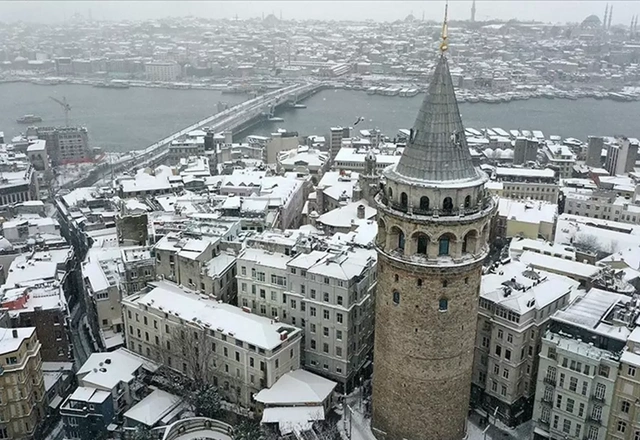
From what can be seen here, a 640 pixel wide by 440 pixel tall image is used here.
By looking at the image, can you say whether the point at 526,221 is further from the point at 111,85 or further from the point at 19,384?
the point at 111,85

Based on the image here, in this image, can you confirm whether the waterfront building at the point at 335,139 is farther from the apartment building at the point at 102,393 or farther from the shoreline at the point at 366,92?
the shoreline at the point at 366,92

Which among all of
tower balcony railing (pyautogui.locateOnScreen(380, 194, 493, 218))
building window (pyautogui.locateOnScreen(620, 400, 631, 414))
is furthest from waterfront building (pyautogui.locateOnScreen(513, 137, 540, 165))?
tower balcony railing (pyautogui.locateOnScreen(380, 194, 493, 218))

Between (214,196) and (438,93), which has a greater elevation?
(438,93)

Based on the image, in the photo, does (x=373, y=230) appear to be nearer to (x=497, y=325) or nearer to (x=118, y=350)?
(x=497, y=325)

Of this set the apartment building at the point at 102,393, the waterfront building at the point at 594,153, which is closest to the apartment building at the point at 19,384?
the apartment building at the point at 102,393

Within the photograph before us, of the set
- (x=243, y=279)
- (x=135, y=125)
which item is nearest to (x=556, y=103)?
(x=135, y=125)

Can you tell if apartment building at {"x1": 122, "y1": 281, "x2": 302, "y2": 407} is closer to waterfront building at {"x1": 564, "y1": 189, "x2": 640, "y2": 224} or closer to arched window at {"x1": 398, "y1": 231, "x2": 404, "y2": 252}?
arched window at {"x1": 398, "y1": 231, "x2": 404, "y2": 252}

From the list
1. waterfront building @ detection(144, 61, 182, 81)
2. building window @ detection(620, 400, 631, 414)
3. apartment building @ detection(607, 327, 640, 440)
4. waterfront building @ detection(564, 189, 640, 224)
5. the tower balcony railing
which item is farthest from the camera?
waterfront building @ detection(144, 61, 182, 81)
